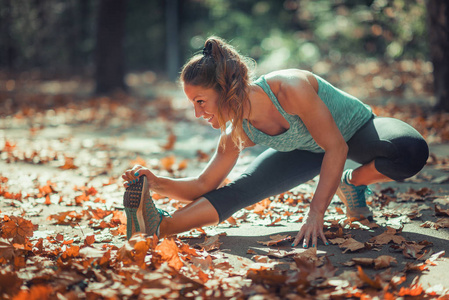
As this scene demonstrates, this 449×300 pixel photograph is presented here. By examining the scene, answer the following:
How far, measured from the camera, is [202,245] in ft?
8.19

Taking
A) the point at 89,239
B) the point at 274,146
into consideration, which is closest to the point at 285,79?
the point at 274,146

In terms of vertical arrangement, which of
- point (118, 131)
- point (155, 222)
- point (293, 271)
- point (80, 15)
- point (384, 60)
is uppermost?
point (80, 15)

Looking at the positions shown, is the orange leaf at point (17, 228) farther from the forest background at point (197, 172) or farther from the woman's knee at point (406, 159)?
the woman's knee at point (406, 159)

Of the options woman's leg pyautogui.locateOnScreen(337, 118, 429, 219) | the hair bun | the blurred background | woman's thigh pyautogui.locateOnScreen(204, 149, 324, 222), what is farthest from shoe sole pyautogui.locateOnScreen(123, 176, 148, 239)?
the blurred background

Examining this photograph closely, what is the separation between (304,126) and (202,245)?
0.91 meters

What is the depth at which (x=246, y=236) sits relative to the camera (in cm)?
270

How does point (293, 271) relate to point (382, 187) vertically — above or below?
below

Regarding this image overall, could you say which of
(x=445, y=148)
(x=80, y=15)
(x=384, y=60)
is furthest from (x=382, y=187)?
(x=80, y=15)

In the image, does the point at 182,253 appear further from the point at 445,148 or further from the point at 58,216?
the point at 445,148

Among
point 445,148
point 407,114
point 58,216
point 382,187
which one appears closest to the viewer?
point 58,216

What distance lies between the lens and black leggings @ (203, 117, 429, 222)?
2.66m

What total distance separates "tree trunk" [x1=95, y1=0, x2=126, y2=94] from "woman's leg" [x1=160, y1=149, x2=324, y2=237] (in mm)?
8566

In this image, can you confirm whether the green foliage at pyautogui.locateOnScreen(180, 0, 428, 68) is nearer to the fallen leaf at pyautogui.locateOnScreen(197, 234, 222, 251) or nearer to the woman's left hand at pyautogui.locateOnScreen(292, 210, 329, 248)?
the woman's left hand at pyautogui.locateOnScreen(292, 210, 329, 248)

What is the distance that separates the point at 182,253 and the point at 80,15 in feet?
63.5
